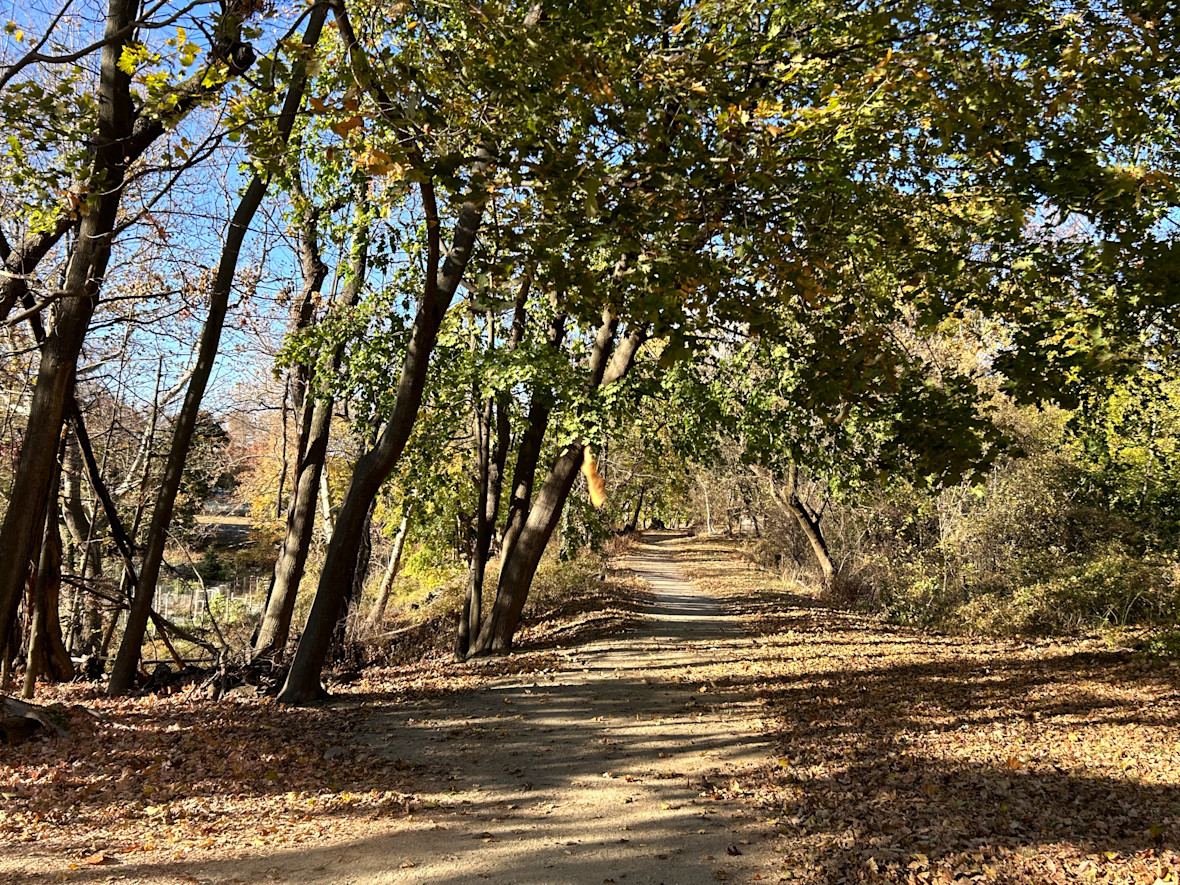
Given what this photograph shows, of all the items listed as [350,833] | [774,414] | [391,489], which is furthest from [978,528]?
[350,833]

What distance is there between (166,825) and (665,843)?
10.9 ft

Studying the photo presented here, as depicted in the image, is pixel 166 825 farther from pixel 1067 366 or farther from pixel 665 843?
pixel 1067 366

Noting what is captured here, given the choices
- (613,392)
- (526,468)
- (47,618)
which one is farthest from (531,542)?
(47,618)

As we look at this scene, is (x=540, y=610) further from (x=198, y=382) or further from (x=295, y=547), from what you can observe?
(x=198, y=382)

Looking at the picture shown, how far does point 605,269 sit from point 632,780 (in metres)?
5.63

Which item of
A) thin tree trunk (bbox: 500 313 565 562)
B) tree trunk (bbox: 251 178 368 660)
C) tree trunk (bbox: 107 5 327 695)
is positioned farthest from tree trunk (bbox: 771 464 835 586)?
tree trunk (bbox: 107 5 327 695)

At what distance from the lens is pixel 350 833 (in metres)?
5.37

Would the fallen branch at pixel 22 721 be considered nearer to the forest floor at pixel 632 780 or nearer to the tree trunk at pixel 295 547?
the forest floor at pixel 632 780

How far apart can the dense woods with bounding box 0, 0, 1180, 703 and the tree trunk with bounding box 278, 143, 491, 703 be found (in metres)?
0.04

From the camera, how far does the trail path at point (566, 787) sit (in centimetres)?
483

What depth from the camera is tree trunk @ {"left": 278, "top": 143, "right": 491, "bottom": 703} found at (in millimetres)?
Answer: 8438

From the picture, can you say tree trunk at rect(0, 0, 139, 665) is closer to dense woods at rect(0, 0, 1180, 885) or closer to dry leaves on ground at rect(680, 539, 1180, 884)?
dense woods at rect(0, 0, 1180, 885)

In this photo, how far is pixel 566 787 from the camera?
650 cm

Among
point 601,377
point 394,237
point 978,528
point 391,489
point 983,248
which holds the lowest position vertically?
point 978,528
